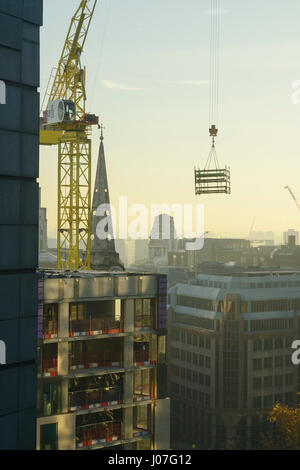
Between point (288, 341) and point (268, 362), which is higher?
point (288, 341)

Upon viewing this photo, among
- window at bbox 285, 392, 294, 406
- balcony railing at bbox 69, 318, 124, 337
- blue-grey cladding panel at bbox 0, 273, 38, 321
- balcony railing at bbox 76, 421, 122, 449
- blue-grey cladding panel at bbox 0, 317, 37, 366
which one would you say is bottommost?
window at bbox 285, 392, 294, 406

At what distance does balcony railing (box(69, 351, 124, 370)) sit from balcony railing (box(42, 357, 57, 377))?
192 cm

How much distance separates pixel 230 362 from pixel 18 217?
119804 mm

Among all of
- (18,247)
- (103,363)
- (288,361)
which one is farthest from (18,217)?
(288,361)

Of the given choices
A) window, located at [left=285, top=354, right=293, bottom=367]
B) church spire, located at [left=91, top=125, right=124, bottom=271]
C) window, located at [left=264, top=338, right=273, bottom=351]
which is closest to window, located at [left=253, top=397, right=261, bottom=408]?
window, located at [left=264, top=338, right=273, bottom=351]

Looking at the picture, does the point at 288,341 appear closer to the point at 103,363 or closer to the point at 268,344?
the point at 268,344

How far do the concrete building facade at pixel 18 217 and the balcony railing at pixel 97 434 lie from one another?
37535 millimetres

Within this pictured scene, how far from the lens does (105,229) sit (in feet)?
595

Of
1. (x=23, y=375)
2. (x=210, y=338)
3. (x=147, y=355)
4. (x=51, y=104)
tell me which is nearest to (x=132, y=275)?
(x=147, y=355)

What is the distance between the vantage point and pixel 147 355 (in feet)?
203

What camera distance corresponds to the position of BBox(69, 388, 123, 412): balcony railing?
191 feet

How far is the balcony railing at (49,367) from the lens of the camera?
5681 centimetres

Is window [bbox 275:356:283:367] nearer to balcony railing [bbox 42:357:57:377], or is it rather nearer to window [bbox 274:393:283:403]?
window [bbox 274:393:283:403]

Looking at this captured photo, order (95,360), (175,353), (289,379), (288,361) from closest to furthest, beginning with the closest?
(95,360) → (289,379) → (288,361) → (175,353)
